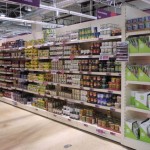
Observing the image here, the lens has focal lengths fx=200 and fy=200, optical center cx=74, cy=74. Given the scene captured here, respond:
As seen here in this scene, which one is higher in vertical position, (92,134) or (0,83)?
(0,83)

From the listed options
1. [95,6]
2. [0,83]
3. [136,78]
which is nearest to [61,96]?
[136,78]

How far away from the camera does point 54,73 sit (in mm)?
5082

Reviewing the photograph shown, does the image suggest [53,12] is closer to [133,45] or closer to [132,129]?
[133,45]

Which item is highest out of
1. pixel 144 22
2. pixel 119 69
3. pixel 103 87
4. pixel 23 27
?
pixel 23 27

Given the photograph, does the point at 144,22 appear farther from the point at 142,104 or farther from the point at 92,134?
the point at 92,134

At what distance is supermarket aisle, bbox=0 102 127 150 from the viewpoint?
3672 mm

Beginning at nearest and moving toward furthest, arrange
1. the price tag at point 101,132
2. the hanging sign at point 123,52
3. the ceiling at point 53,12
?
the hanging sign at point 123,52, the price tag at point 101,132, the ceiling at point 53,12

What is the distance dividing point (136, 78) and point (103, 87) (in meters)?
0.80

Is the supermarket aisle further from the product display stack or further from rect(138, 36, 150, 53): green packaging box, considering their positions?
rect(138, 36, 150, 53): green packaging box

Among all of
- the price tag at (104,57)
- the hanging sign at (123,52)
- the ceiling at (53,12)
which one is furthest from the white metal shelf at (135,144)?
the ceiling at (53,12)

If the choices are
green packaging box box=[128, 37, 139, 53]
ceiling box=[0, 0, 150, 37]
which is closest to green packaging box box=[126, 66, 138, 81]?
green packaging box box=[128, 37, 139, 53]

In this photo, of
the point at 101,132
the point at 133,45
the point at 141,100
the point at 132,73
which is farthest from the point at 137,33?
the point at 101,132

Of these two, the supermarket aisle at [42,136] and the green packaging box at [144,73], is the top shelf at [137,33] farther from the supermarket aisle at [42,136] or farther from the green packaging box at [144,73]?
the supermarket aisle at [42,136]

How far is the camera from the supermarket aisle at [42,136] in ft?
12.0
